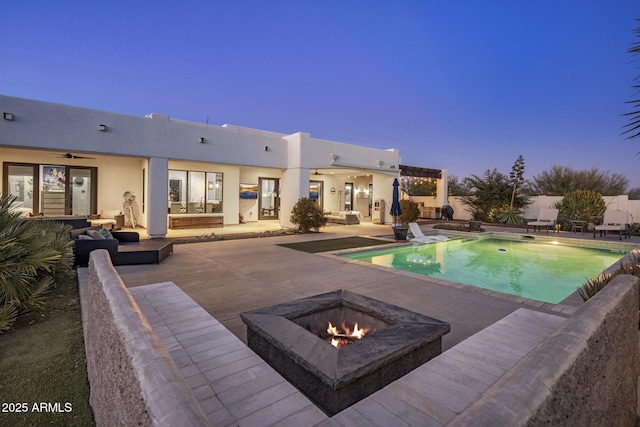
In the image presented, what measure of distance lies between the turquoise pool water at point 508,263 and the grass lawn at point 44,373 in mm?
6088

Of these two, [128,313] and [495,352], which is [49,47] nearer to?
[128,313]

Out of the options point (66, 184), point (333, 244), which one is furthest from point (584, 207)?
point (66, 184)

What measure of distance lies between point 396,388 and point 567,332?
42.3 inches

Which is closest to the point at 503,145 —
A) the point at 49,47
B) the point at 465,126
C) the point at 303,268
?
the point at 465,126

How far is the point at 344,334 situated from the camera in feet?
9.45

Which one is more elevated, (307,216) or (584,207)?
(584,207)

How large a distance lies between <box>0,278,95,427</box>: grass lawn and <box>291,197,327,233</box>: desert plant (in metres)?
8.87

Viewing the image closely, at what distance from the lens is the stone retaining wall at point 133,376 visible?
91 cm

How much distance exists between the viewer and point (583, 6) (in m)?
19.2

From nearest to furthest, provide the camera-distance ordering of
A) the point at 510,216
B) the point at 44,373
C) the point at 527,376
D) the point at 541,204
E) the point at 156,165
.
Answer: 1. the point at 527,376
2. the point at 44,373
3. the point at 156,165
4. the point at 510,216
5. the point at 541,204

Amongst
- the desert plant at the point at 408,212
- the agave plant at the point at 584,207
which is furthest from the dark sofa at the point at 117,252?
the agave plant at the point at 584,207

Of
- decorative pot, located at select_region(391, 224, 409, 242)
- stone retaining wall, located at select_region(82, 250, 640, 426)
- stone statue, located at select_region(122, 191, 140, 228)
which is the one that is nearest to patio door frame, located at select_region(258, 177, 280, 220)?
stone statue, located at select_region(122, 191, 140, 228)

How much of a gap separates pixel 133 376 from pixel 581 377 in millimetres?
1895

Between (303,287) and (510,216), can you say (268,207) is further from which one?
(510,216)
